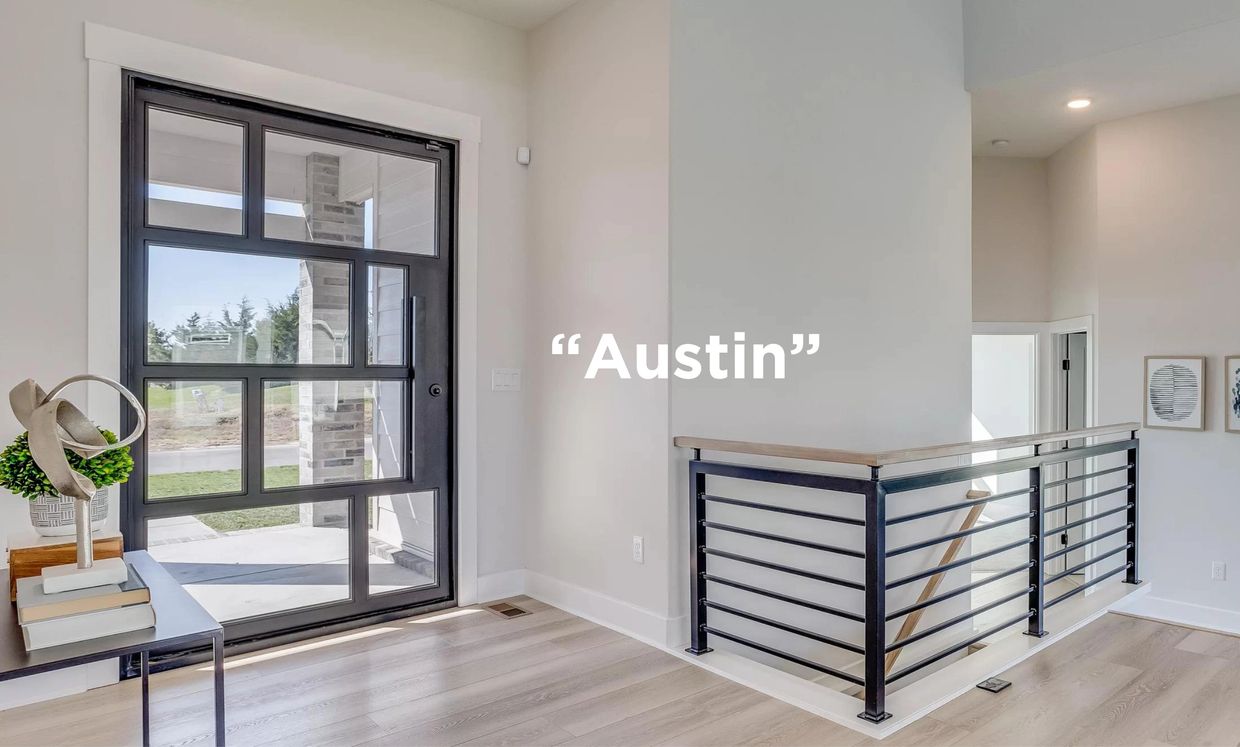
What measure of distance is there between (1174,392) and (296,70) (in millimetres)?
5036

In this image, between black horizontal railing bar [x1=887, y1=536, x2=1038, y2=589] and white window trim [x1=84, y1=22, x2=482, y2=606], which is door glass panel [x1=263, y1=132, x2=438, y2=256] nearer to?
white window trim [x1=84, y1=22, x2=482, y2=606]

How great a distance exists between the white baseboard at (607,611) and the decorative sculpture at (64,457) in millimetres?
2038

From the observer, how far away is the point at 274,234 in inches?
128

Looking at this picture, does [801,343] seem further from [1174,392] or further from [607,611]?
[1174,392]

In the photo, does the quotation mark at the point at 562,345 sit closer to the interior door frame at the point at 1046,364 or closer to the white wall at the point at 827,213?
the white wall at the point at 827,213

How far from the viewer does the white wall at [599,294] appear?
10.7ft

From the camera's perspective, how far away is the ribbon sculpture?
171 cm

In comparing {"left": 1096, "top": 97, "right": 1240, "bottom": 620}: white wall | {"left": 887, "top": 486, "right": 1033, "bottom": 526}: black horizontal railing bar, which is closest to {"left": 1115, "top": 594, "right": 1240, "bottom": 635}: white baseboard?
{"left": 1096, "top": 97, "right": 1240, "bottom": 620}: white wall

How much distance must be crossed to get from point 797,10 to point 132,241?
303 centimetres

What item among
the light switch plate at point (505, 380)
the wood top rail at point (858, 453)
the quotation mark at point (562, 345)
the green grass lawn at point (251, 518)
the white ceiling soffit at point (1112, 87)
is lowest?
the green grass lawn at point (251, 518)

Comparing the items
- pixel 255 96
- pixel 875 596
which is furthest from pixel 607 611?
pixel 255 96

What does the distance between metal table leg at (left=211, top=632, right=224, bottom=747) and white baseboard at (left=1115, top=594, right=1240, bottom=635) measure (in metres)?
4.44

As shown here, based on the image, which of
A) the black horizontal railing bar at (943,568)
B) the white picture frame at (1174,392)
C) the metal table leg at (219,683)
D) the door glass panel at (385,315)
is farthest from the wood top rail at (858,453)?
the metal table leg at (219,683)

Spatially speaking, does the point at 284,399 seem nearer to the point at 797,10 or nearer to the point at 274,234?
the point at 274,234
